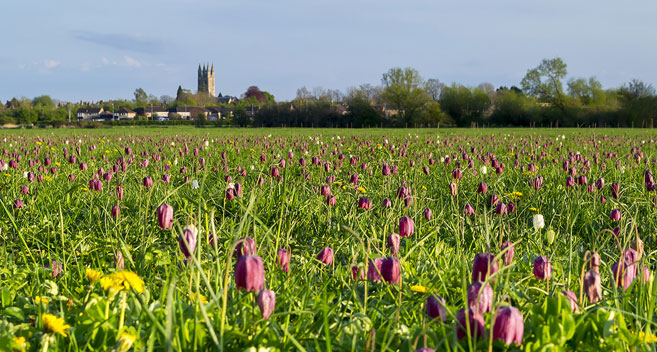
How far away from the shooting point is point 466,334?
1.38 meters

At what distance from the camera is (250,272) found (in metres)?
1.37

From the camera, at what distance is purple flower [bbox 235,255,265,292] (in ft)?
4.49

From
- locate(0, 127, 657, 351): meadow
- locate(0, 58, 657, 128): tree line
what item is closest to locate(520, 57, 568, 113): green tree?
locate(0, 58, 657, 128): tree line

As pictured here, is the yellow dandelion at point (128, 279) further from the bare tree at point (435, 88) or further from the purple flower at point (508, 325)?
the bare tree at point (435, 88)

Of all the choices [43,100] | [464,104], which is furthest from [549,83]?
[43,100]

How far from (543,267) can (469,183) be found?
12.0 feet

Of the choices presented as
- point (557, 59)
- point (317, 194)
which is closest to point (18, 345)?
point (317, 194)

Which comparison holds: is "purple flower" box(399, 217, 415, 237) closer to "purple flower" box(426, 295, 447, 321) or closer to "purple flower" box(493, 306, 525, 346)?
"purple flower" box(426, 295, 447, 321)

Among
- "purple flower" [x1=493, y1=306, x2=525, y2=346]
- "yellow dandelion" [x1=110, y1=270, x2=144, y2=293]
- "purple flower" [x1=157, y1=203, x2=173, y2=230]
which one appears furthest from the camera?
"purple flower" [x1=157, y1=203, x2=173, y2=230]

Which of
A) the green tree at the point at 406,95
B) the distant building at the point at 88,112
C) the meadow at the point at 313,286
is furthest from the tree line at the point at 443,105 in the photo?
the distant building at the point at 88,112

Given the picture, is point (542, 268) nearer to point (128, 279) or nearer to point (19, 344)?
point (128, 279)

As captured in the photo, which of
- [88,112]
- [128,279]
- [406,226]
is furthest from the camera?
[88,112]

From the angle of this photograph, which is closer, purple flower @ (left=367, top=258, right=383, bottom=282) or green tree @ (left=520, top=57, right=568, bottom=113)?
purple flower @ (left=367, top=258, right=383, bottom=282)

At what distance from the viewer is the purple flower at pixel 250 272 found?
1369mm
